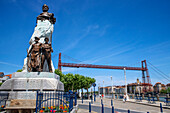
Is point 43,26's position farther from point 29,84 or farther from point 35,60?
point 29,84

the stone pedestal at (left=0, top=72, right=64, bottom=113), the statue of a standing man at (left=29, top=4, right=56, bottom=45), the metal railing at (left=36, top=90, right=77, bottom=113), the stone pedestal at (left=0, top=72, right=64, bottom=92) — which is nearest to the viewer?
the metal railing at (left=36, top=90, right=77, bottom=113)

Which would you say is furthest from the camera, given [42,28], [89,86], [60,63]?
[60,63]

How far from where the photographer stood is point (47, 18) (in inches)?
401

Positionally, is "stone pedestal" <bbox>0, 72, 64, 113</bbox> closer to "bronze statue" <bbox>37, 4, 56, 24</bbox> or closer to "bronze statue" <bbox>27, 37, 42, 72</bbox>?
"bronze statue" <bbox>27, 37, 42, 72</bbox>

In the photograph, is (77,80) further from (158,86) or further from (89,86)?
(158,86)

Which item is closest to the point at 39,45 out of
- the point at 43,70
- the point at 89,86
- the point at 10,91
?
the point at 43,70

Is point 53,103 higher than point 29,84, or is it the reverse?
point 29,84

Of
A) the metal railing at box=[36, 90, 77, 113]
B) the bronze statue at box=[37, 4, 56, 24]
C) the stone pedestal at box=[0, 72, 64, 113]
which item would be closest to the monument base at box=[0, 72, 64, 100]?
the stone pedestal at box=[0, 72, 64, 113]

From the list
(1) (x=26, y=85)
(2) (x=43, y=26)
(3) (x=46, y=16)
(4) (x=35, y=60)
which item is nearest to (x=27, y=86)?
(1) (x=26, y=85)

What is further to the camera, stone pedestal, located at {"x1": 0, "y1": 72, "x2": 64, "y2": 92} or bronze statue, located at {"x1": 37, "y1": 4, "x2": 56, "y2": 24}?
bronze statue, located at {"x1": 37, "y1": 4, "x2": 56, "y2": 24}

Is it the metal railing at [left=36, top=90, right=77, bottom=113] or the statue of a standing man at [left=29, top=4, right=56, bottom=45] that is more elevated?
the statue of a standing man at [left=29, top=4, right=56, bottom=45]

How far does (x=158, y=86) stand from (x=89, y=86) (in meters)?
105

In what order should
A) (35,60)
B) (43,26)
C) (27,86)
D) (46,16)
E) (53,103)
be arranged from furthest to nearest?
(46,16)
(43,26)
(35,60)
(27,86)
(53,103)

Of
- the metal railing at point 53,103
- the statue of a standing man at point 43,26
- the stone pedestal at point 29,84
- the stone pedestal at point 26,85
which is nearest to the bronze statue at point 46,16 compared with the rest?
the statue of a standing man at point 43,26
